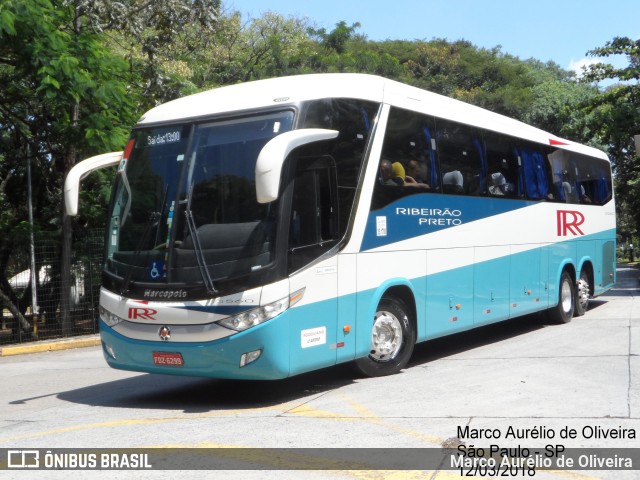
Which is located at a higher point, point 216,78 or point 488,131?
point 216,78

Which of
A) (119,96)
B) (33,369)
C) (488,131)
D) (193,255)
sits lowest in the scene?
(33,369)

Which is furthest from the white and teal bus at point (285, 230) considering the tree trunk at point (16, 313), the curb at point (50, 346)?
the tree trunk at point (16, 313)

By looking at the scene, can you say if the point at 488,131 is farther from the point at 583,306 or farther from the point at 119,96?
the point at 119,96

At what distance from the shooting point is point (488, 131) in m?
13.1

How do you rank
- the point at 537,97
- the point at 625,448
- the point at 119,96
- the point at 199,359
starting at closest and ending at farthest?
the point at 625,448, the point at 199,359, the point at 119,96, the point at 537,97

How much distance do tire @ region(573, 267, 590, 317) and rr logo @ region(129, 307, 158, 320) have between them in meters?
10.7

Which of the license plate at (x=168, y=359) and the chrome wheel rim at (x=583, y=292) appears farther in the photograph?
the chrome wheel rim at (x=583, y=292)

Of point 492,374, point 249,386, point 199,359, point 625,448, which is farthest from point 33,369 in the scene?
point 625,448

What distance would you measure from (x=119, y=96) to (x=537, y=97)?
35.2 metres

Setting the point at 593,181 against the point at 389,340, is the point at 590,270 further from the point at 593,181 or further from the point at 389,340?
the point at 389,340

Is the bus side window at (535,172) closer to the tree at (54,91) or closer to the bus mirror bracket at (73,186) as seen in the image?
the bus mirror bracket at (73,186)

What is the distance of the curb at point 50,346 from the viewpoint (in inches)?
654

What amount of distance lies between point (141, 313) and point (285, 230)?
182 centimetres

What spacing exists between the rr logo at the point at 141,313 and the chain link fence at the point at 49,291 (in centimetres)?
977
